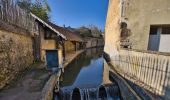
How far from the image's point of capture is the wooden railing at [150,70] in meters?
4.28

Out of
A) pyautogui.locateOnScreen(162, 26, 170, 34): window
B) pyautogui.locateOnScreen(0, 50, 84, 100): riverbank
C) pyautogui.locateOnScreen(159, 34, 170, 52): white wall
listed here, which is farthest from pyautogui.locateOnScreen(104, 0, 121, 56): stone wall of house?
pyautogui.locateOnScreen(0, 50, 84, 100): riverbank

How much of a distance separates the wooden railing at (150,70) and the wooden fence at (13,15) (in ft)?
19.1

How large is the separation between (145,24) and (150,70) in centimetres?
418

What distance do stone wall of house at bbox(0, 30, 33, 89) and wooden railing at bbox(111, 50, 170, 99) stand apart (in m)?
5.19

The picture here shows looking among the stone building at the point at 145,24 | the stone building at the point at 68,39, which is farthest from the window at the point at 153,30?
the stone building at the point at 68,39

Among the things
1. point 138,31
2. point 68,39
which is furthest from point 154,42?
point 68,39

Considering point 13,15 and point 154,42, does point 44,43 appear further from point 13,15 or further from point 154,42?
point 154,42

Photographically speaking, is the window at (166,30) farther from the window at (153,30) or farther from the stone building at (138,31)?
the window at (153,30)

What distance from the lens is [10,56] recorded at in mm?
5992

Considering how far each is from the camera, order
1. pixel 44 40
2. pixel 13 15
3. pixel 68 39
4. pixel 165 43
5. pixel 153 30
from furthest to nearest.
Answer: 1. pixel 68 39
2. pixel 44 40
3. pixel 153 30
4. pixel 165 43
5. pixel 13 15

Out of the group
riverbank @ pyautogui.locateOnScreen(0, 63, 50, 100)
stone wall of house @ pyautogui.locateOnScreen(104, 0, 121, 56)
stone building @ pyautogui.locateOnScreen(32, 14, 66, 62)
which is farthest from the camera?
stone building @ pyautogui.locateOnScreen(32, 14, 66, 62)

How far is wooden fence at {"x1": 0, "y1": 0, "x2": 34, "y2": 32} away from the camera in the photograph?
5.85m

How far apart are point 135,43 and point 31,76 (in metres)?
6.22

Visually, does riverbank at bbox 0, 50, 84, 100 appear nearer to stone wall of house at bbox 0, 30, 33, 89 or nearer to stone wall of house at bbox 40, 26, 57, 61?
stone wall of house at bbox 0, 30, 33, 89
